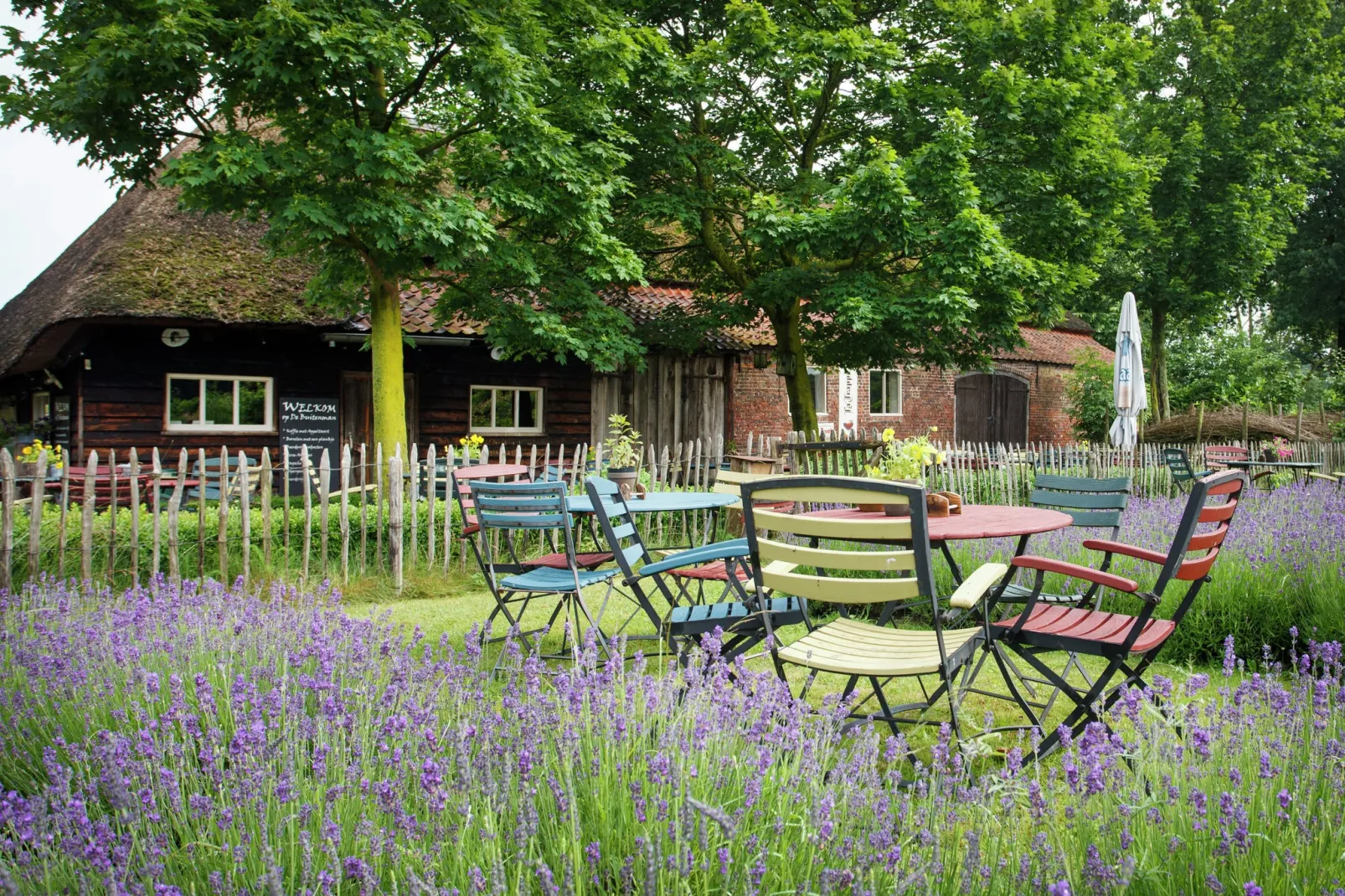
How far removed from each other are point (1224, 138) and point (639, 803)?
24.6 meters

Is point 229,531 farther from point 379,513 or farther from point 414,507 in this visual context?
point 414,507

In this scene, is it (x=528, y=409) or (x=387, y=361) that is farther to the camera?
(x=528, y=409)

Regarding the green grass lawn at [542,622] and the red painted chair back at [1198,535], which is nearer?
the red painted chair back at [1198,535]

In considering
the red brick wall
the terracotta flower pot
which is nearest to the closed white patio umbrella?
the red brick wall

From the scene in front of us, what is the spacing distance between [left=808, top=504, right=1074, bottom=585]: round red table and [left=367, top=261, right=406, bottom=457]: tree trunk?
7.92 m

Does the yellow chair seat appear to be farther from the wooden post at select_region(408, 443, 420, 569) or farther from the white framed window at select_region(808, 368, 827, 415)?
the white framed window at select_region(808, 368, 827, 415)

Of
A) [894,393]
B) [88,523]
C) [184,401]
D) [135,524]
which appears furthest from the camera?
[894,393]

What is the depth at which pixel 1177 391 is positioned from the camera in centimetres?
2586

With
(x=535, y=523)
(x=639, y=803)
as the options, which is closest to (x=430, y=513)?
(x=535, y=523)

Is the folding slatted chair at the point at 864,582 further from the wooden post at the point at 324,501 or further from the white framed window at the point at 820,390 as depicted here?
the white framed window at the point at 820,390

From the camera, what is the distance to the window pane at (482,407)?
674 inches

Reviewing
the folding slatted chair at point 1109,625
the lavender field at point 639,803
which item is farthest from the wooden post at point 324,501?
the folding slatted chair at point 1109,625

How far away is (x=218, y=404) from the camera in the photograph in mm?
14930

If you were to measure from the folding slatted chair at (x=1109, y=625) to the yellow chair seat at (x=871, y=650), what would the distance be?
0.72ft
